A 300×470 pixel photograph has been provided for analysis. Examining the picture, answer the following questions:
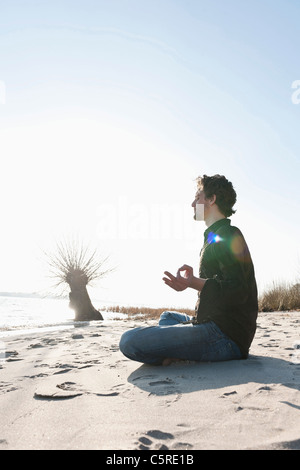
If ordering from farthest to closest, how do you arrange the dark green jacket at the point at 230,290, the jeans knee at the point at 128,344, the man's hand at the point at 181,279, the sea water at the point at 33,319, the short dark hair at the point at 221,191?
the sea water at the point at 33,319 → the short dark hair at the point at 221,191 → the jeans knee at the point at 128,344 → the dark green jacket at the point at 230,290 → the man's hand at the point at 181,279

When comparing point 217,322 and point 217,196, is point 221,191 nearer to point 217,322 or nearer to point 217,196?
point 217,196

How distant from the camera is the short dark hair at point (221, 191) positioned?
10.6 ft

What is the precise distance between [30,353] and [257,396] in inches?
121

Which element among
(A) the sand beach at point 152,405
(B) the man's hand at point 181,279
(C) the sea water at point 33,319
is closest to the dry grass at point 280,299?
(C) the sea water at point 33,319

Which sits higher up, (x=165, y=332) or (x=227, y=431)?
(x=165, y=332)

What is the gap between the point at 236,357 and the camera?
2.96m

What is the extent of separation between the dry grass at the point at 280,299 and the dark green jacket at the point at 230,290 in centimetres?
957

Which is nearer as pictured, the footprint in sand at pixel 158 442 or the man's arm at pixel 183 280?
the footprint in sand at pixel 158 442

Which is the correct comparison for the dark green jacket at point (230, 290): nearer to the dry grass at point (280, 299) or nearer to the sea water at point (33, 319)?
the sea water at point (33, 319)

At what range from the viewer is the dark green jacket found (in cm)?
272

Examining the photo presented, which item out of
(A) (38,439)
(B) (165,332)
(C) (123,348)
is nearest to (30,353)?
(C) (123,348)
